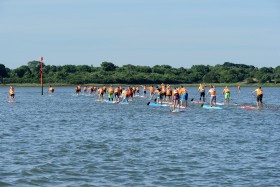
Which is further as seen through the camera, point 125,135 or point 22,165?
point 125,135

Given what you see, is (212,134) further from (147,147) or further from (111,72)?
(111,72)

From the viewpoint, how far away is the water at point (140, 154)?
18864 millimetres

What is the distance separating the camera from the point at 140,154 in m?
23.6

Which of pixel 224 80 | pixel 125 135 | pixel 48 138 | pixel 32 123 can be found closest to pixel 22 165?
pixel 48 138

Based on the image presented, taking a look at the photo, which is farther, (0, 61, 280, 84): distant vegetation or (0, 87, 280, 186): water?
(0, 61, 280, 84): distant vegetation

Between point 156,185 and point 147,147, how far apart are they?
768 centimetres

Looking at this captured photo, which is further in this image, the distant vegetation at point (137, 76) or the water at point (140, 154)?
the distant vegetation at point (137, 76)

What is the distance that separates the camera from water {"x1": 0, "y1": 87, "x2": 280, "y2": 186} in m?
18.9

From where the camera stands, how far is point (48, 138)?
2911 centimetres

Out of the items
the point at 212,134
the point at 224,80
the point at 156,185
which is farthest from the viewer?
the point at 224,80

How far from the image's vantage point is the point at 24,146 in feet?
84.9

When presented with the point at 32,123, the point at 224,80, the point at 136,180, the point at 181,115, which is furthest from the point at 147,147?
the point at 224,80

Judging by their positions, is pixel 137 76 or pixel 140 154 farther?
pixel 137 76

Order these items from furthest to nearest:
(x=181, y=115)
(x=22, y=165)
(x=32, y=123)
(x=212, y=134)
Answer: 1. (x=181, y=115)
2. (x=32, y=123)
3. (x=212, y=134)
4. (x=22, y=165)
